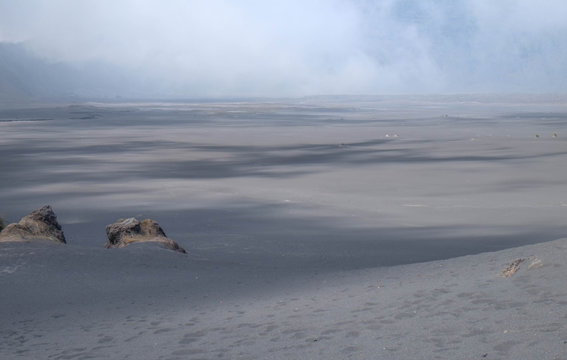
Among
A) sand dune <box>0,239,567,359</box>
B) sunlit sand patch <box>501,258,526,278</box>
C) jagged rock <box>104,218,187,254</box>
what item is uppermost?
jagged rock <box>104,218,187,254</box>

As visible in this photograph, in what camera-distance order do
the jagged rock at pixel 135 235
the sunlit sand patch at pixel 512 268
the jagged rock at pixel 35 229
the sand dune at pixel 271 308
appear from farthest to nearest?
the jagged rock at pixel 135 235
the jagged rock at pixel 35 229
the sunlit sand patch at pixel 512 268
the sand dune at pixel 271 308

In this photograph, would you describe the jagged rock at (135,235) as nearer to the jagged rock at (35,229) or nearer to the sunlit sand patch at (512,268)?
the jagged rock at (35,229)

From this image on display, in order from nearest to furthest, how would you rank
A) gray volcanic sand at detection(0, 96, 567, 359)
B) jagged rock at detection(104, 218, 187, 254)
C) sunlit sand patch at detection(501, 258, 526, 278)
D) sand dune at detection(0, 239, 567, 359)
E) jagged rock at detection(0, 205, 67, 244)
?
sand dune at detection(0, 239, 567, 359) < gray volcanic sand at detection(0, 96, 567, 359) < sunlit sand patch at detection(501, 258, 526, 278) < jagged rock at detection(0, 205, 67, 244) < jagged rock at detection(104, 218, 187, 254)

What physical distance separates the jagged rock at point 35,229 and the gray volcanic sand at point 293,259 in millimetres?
606

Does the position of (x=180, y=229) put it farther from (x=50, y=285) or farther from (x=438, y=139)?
(x=438, y=139)

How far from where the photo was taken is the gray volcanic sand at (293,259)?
6051 millimetres

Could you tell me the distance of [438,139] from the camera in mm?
31422

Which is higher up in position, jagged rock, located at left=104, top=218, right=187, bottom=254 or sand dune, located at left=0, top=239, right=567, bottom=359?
jagged rock, located at left=104, top=218, right=187, bottom=254

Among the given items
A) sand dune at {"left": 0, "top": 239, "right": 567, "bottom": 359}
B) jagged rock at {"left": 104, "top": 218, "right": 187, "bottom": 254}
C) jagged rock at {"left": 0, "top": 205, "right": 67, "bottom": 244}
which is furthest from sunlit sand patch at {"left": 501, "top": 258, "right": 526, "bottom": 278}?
jagged rock at {"left": 0, "top": 205, "right": 67, "bottom": 244}

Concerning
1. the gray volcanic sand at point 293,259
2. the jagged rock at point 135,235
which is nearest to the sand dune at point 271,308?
the gray volcanic sand at point 293,259

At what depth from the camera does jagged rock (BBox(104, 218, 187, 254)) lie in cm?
1006

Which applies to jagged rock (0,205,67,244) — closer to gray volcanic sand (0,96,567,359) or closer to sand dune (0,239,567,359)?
gray volcanic sand (0,96,567,359)

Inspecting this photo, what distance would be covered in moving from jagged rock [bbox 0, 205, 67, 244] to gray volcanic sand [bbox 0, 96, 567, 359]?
606 millimetres

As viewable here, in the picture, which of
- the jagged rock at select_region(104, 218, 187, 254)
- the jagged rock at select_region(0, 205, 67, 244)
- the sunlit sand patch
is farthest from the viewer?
the jagged rock at select_region(104, 218, 187, 254)
